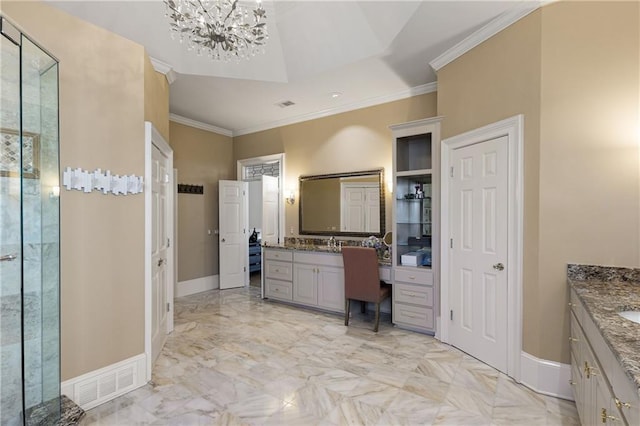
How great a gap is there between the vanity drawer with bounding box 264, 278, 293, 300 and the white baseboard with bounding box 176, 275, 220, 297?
4.16 ft

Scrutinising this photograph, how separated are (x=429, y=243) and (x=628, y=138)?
1.96 metres

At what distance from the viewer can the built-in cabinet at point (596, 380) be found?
1.09 meters

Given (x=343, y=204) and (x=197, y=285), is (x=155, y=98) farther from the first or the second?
(x=197, y=285)

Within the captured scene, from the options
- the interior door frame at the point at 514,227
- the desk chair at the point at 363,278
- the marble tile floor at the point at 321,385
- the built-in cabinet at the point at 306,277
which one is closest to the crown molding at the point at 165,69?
the built-in cabinet at the point at 306,277

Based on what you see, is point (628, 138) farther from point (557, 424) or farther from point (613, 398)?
point (557, 424)

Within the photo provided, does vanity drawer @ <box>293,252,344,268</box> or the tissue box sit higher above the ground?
the tissue box

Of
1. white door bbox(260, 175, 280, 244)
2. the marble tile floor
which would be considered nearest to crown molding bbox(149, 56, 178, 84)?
white door bbox(260, 175, 280, 244)

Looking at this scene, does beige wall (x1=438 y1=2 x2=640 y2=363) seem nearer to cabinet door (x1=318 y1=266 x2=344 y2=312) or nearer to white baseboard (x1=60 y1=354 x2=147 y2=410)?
cabinet door (x1=318 y1=266 x2=344 y2=312)

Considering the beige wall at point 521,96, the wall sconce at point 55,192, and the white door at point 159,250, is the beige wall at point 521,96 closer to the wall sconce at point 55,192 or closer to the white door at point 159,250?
the white door at point 159,250

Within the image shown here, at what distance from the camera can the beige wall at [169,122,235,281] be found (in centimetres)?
527

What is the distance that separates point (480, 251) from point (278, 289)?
2.95 m

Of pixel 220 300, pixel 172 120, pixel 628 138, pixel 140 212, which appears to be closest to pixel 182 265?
pixel 220 300

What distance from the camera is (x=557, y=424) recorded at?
2.03 m

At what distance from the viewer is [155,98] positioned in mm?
3084
